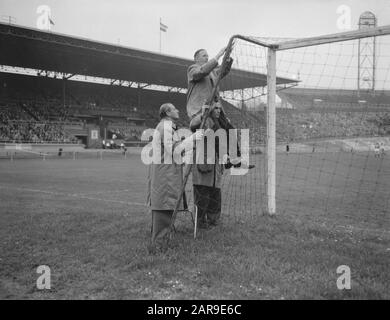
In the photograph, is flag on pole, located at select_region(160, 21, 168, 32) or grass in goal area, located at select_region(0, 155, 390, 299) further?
flag on pole, located at select_region(160, 21, 168, 32)

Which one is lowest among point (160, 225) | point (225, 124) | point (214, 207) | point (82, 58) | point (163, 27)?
point (160, 225)

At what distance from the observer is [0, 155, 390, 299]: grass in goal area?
4.00m

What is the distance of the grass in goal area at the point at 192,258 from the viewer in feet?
13.1

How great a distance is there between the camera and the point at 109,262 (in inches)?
193

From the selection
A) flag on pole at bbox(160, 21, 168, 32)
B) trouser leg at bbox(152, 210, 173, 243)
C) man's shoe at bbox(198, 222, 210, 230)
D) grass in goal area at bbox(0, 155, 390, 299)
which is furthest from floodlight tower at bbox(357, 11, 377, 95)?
flag on pole at bbox(160, 21, 168, 32)

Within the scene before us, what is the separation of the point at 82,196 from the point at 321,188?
805 cm

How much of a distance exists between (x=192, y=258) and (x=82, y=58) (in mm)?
39572

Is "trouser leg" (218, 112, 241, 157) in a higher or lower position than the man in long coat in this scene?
higher

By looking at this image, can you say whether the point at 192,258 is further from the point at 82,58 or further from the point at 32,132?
the point at 82,58

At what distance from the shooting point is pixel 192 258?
191 inches

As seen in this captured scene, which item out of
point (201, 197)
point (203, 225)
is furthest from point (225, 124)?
point (203, 225)

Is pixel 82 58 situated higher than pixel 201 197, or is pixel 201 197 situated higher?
pixel 82 58

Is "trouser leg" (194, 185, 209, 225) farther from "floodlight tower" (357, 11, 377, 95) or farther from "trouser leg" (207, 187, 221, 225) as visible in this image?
"floodlight tower" (357, 11, 377, 95)

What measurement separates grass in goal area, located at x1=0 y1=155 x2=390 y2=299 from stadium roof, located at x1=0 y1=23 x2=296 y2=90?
26.8 metres
